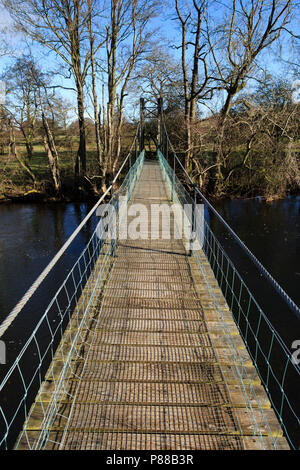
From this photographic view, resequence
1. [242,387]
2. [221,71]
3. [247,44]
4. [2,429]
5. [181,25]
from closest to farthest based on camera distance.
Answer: [242,387], [2,429], [247,44], [221,71], [181,25]

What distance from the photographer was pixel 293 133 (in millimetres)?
12609

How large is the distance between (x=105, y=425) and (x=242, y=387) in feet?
2.83

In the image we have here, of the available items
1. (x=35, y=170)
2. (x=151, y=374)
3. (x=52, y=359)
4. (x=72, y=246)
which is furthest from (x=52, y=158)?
(x=151, y=374)

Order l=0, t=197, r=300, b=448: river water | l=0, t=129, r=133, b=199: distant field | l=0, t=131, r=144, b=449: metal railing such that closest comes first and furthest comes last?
1. l=0, t=131, r=144, b=449: metal railing
2. l=0, t=197, r=300, b=448: river water
3. l=0, t=129, r=133, b=199: distant field

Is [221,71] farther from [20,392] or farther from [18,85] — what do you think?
[20,392]

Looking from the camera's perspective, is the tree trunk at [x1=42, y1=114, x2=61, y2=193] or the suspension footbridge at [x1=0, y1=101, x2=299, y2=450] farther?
the tree trunk at [x1=42, y1=114, x2=61, y2=193]

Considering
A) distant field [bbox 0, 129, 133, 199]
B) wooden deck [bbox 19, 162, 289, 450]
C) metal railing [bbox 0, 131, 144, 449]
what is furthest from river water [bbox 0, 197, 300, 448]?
wooden deck [bbox 19, 162, 289, 450]

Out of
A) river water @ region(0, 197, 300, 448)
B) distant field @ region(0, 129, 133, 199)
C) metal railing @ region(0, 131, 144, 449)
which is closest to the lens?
metal railing @ region(0, 131, 144, 449)

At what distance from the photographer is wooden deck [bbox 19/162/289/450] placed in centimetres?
165

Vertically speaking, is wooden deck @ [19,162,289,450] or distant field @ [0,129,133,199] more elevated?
distant field @ [0,129,133,199]

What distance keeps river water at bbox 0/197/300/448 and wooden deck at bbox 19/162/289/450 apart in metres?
2.46

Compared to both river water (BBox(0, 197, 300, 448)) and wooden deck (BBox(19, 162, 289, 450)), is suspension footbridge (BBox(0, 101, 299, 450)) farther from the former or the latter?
river water (BBox(0, 197, 300, 448))

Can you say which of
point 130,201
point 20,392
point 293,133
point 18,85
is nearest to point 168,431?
point 20,392

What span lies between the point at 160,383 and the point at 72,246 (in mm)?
6446
